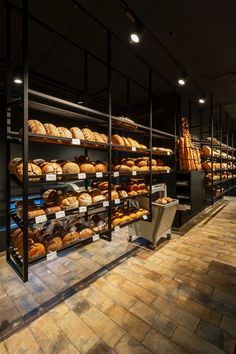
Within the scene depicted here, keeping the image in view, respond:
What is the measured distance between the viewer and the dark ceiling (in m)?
2.11

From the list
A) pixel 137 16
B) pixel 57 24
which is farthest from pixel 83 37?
pixel 137 16

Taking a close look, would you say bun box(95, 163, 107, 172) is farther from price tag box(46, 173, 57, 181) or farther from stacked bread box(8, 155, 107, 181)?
price tag box(46, 173, 57, 181)

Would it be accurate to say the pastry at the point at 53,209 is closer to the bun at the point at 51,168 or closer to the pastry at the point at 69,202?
the pastry at the point at 69,202

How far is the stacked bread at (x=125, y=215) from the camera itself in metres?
2.62

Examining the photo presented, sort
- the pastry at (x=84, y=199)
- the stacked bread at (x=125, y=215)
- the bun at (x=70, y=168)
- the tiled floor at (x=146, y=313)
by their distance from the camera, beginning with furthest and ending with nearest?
the stacked bread at (x=125, y=215)
the pastry at (x=84, y=199)
the bun at (x=70, y=168)
the tiled floor at (x=146, y=313)

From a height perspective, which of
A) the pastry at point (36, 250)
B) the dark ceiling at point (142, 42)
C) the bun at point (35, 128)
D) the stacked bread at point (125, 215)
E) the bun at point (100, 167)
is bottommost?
the pastry at point (36, 250)

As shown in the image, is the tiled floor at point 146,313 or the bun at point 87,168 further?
the bun at point 87,168

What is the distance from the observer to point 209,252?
3.16 m

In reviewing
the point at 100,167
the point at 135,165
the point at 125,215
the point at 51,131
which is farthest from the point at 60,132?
the point at 125,215

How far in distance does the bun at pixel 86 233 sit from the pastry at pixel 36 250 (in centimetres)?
46

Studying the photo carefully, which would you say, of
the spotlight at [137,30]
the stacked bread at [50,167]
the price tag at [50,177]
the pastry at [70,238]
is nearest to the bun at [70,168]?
the stacked bread at [50,167]

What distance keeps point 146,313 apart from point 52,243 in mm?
1131

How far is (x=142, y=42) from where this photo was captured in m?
2.69

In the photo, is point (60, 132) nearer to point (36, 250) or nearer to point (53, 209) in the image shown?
point (53, 209)
